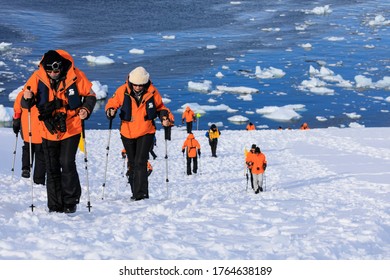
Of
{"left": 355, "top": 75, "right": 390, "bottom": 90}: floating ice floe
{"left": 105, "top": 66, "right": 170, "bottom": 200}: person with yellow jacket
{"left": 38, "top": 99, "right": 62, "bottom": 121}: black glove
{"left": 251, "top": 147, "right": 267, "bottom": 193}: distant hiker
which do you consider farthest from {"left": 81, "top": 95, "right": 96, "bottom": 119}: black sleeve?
{"left": 355, "top": 75, "right": 390, "bottom": 90}: floating ice floe

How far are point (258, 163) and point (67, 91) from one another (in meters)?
6.83

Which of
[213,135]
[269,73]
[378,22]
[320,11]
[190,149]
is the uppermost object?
[320,11]

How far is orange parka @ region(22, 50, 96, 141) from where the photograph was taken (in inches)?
239

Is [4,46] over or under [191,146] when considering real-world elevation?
over

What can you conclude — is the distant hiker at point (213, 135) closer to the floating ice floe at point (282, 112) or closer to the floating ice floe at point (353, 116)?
the floating ice floe at point (282, 112)

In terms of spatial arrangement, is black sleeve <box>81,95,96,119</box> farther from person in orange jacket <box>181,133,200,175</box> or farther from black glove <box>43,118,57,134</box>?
person in orange jacket <box>181,133,200,175</box>

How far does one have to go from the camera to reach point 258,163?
40.6ft

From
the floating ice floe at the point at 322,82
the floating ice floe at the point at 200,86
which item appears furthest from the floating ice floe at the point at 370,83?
the floating ice floe at the point at 200,86

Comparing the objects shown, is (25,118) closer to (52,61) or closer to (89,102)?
(89,102)

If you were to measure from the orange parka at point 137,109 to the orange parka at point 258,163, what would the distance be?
16.9 feet

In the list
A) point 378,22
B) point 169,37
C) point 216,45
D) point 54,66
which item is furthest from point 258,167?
point 378,22

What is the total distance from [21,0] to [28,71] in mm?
40262

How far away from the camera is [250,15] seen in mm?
75500

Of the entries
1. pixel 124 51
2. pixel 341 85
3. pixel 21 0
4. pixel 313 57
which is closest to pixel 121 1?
pixel 21 0
